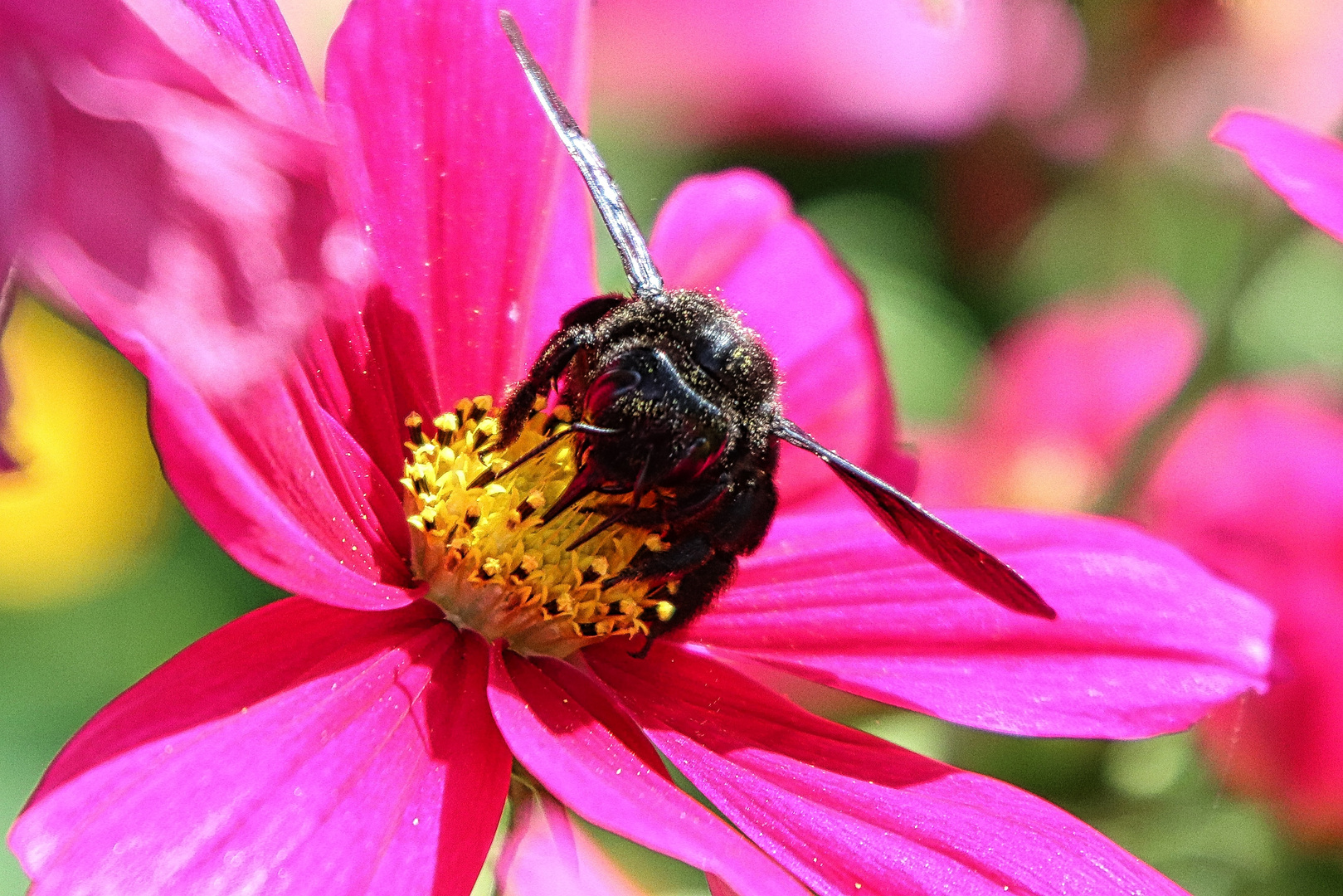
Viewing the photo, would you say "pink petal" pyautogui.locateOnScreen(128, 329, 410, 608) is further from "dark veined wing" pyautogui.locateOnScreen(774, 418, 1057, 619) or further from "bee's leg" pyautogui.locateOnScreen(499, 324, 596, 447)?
"dark veined wing" pyautogui.locateOnScreen(774, 418, 1057, 619)

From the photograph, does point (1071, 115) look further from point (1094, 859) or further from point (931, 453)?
point (1094, 859)

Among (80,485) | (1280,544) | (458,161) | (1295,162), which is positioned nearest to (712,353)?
(458,161)

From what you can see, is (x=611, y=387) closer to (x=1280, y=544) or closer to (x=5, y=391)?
(x=5, y=391)

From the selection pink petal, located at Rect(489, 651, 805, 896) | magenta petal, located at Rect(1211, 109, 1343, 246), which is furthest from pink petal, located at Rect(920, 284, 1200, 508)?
pink petal, located at Rect(489, 651, 805, 896)

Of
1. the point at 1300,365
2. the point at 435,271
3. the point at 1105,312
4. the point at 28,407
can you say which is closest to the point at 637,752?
the point at 435,271

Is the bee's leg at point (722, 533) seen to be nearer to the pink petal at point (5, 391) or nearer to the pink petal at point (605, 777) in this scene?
the pink petal at point (605, 777)
